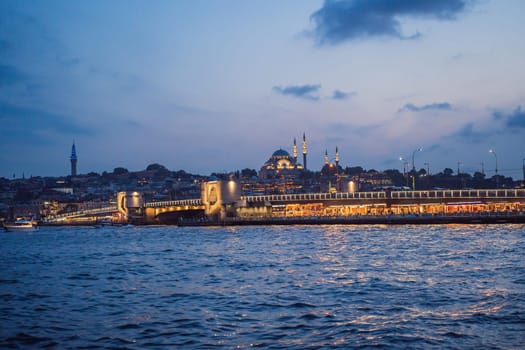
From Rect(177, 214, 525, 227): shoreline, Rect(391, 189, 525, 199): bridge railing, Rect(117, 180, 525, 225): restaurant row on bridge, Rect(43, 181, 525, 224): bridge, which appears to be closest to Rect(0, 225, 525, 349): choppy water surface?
Rect(177, 214, 525, 227): shoreline

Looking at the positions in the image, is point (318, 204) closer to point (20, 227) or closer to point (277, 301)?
point (20, 227)

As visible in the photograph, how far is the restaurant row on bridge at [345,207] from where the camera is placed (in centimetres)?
7388

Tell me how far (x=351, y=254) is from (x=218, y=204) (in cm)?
5571

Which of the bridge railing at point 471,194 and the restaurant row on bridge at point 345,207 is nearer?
the restaurant row on bridge at point 345,207

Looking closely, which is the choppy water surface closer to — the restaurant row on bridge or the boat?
the restaurant row on bridge

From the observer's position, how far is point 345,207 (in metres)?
93.9

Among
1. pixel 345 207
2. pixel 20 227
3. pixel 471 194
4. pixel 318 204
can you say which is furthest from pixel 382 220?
pixel 20 227

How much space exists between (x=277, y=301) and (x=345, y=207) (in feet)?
246

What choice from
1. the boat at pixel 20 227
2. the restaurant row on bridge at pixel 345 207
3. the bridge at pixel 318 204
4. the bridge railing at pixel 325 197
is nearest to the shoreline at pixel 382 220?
the restaurant row on bridge at pixel 345 207

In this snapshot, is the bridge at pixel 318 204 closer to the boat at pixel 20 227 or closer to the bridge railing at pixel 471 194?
the bridge railing at pixel 471 194

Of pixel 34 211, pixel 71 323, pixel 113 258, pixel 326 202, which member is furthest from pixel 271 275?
pixel 34 211

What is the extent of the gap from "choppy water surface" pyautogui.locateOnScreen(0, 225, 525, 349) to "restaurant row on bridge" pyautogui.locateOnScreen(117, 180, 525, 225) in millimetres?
38113

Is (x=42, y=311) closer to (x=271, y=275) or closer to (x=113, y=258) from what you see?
(x=271, y=275)

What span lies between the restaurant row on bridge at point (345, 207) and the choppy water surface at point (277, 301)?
38.1 meters
